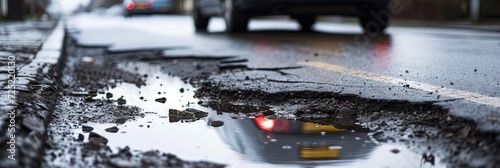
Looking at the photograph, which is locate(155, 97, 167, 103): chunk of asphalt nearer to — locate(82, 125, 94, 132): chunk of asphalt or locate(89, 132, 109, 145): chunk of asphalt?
locate(82, 125, 94, 132): chunk of asphalt

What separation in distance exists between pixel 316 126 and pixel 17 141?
1318mm

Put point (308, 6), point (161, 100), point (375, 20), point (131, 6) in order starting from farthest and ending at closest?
1. point (131, 6)
2. point (375, 20)
3. point (308, 6)
4. point (161, 100)

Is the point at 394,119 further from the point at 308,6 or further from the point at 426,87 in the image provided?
the point at 308,6

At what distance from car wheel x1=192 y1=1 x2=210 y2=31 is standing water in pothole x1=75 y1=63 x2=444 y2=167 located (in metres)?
8.24

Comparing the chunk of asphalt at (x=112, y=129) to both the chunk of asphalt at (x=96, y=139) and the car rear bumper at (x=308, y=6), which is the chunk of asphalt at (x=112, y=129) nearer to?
the chunk of asphalt at (x=96, y=139)

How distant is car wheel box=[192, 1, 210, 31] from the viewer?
11.6 meters

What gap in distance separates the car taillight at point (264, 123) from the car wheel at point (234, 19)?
6.17 metres

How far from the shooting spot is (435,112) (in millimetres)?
2840

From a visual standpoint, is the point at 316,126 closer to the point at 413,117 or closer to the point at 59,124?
the point at 413,117

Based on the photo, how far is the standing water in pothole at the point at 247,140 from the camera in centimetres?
227

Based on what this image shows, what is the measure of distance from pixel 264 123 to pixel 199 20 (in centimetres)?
899

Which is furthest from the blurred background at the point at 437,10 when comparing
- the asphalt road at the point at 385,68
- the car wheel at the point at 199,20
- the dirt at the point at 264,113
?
the dirt at the point at 264,113

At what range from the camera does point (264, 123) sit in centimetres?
295

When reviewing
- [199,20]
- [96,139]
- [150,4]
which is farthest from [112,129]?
[150,4]
